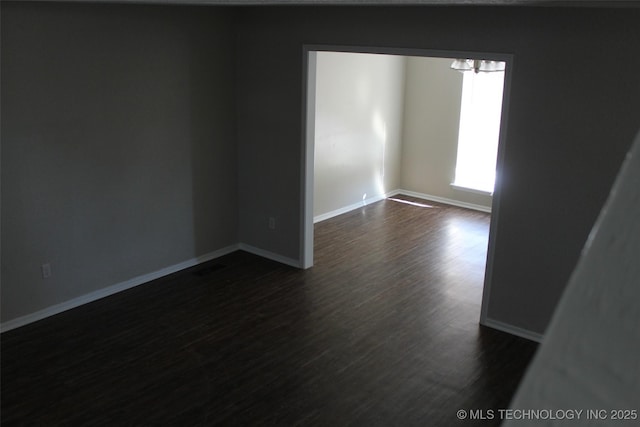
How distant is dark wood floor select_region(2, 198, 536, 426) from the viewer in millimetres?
3590

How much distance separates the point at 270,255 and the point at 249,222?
0.41 metres

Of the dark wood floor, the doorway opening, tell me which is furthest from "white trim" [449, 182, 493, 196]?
the dark wood floor

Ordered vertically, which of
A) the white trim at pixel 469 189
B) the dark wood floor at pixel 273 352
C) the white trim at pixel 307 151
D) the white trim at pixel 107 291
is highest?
the white trim at pixel 307 151

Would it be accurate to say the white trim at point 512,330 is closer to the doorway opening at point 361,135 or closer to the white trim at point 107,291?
the doorway opening at point 361,135

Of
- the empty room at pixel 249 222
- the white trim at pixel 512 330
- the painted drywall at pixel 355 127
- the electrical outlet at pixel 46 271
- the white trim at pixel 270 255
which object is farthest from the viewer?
the painted drywall at pixel 355 127

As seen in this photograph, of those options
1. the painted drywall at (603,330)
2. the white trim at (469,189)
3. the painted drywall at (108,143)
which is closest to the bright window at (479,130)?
the white trim at (469,189)

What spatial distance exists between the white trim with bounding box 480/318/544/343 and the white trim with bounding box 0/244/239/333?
2.72m

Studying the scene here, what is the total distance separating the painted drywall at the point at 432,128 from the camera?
25.8ft

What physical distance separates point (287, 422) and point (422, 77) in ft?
18.8

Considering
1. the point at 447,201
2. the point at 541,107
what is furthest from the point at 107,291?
the point at 447,201

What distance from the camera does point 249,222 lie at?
6070 millimetres

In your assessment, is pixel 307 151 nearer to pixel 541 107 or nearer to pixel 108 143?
pixel 108 143

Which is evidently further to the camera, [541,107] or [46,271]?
[46,271]

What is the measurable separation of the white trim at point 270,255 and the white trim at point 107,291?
0.10 metres
